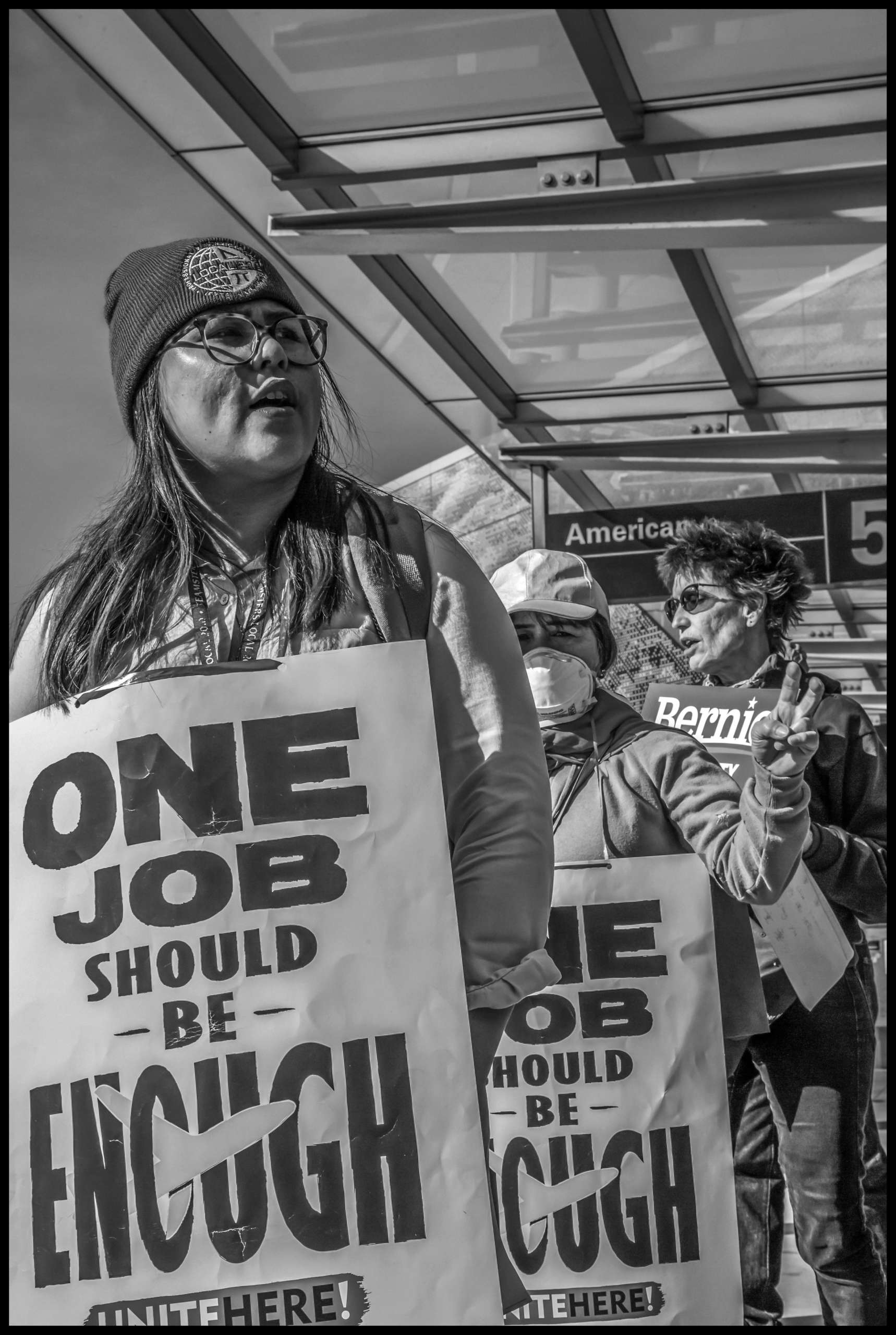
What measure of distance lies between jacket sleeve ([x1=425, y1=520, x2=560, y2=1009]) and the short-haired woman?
2.00m

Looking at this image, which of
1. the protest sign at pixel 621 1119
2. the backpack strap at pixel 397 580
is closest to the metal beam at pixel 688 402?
the protest sign at pixel 621 1119

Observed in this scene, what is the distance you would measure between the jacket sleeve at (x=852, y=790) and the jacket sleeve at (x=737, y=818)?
0.77 m

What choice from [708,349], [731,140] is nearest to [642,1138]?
[731,140]

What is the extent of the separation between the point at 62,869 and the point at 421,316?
6159 millimetres

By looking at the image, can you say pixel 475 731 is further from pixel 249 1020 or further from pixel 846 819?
pixel 846 819

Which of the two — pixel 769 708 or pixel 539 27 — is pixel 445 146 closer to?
pixel 539 27

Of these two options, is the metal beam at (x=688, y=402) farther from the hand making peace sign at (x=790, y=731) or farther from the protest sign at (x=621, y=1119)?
the hand making peace sign at (x=790, y=731)

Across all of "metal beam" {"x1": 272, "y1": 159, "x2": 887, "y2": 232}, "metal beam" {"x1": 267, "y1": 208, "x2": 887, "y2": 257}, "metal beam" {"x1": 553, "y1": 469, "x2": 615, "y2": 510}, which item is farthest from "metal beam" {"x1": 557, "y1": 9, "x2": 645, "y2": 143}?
"metal beam" {"x1": 553, "y1": 469, "x2": 615, "y2": 510}

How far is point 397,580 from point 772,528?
7.33 m

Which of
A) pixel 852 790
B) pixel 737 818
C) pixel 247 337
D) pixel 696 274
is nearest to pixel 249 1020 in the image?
pixel 247 337

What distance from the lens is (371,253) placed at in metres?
6.20

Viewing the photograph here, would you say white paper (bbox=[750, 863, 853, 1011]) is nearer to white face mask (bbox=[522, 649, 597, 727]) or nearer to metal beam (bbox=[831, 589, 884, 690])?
white face mask (bbox=[522, 649, 597, 727])

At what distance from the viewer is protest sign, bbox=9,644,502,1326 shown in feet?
5.44

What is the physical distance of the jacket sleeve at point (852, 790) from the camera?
386 centimetres
